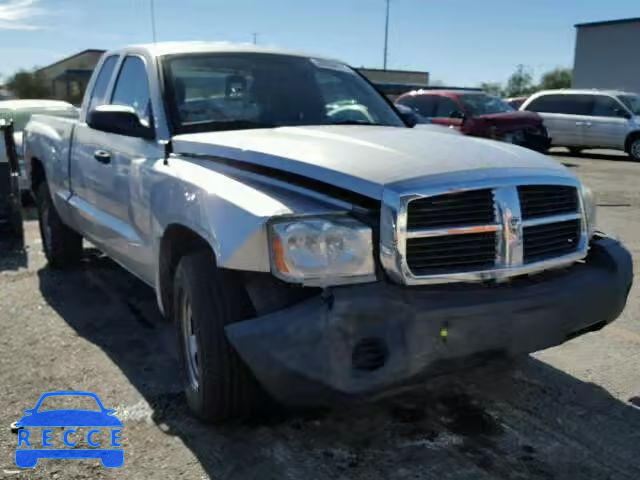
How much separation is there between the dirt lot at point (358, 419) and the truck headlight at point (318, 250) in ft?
2.30

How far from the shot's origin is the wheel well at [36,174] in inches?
251

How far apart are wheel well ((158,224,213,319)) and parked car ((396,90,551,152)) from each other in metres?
12.3

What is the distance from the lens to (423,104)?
52.6ft

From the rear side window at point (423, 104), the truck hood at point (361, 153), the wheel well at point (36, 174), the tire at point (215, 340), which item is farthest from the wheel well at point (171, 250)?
the rear side window at point (423, 104)

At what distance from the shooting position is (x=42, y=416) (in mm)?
3457

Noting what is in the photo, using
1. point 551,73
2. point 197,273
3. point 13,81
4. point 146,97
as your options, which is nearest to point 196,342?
point 197,273

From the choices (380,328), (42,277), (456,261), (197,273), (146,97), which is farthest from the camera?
(42,277)

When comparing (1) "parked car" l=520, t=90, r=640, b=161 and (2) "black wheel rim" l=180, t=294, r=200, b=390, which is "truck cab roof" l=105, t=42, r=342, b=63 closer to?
(2) "black wheel rim" l=180, t=294, r=200, b=390

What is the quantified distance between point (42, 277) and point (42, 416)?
2875 millimetres

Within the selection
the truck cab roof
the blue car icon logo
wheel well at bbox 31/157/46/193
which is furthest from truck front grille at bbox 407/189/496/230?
wheel well at bbox 31/157/46/193

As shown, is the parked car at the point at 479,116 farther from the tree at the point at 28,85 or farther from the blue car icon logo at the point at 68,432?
the tree at the point at 28,85

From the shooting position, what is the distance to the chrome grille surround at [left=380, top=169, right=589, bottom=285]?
108 inches

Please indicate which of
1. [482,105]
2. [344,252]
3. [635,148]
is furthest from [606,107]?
[344,252]

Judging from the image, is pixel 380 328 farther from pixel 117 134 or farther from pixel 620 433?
pixel 117 134
